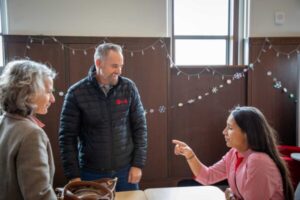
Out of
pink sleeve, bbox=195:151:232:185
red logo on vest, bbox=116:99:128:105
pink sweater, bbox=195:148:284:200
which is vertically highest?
red logo on vest, bbox=116:99:128:105

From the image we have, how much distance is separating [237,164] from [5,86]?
118 cm

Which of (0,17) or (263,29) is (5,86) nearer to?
(0,17)

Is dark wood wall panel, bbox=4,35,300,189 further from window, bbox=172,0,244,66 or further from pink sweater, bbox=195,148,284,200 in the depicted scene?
pink sweater, bbox=195,148,284,200

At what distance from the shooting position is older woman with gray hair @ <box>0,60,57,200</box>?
1.14 metres

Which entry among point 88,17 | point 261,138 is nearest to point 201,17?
point 88,17

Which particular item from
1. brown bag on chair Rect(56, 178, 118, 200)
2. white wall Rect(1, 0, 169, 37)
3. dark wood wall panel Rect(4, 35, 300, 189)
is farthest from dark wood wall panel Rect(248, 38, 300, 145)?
brown bag on chair Rect(56, 178, 118, 200)

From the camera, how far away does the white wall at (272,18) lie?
3.64 metres

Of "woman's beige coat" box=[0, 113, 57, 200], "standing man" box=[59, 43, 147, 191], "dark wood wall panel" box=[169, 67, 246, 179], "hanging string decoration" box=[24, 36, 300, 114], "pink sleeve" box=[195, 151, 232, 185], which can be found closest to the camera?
"woman's beige coat" box=[0, 113, 57, 200]

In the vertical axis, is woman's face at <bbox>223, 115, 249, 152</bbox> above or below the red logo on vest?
below

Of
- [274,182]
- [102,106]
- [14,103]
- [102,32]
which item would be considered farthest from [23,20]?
[274,182]

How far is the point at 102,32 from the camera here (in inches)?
134

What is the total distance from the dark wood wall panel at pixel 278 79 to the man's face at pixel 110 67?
2.06 meters

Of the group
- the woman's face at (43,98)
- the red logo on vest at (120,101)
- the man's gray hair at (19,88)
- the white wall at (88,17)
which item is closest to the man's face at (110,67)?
the red logo on vest at (120,101)

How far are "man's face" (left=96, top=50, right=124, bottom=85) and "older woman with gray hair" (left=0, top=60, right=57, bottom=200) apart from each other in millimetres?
759
